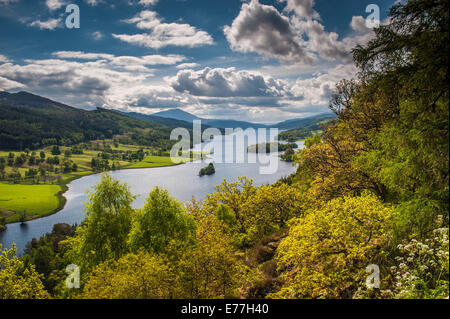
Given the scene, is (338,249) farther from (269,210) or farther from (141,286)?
(269,210)

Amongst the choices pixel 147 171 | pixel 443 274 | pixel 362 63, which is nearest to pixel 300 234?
pixel 443 274

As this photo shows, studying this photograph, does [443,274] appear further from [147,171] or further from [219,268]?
[147,171]

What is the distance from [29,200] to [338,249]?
144991 millimetres

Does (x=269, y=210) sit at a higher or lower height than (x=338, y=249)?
lower

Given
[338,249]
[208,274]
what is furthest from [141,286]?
[338,249]

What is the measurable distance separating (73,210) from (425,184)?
385 feet

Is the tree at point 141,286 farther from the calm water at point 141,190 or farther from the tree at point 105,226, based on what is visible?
the calm water at point 141,190

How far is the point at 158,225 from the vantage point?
55.7ft

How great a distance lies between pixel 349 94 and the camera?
20.4 m

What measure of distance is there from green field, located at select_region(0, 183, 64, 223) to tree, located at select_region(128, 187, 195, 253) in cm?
10712

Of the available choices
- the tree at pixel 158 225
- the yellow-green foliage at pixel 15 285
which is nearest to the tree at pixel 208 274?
the tree at pixel 158 225

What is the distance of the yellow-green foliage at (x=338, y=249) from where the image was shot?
8.80 m
